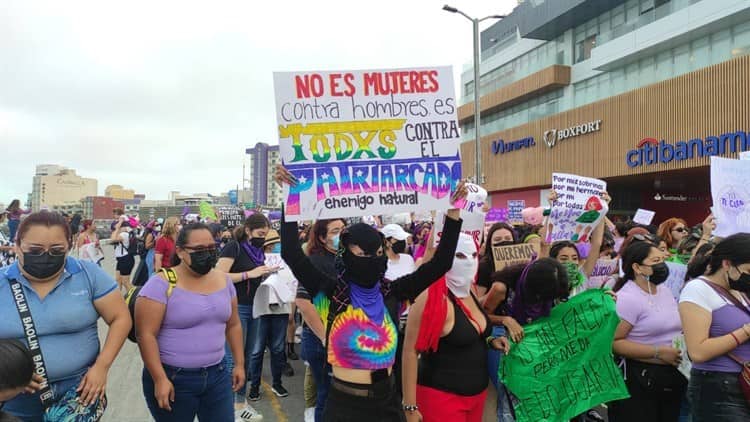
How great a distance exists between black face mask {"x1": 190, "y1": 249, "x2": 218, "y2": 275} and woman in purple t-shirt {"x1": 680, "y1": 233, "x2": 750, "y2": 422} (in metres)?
2.84

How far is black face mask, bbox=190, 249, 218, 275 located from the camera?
3.31 metres

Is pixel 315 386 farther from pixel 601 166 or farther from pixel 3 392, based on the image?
pixel 601 166

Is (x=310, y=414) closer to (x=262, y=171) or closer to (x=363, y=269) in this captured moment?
(x=363, y=269)

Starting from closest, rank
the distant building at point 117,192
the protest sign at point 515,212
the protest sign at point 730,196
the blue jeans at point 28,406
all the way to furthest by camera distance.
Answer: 1. the blue jeans at point 28,406
2. the protest sign at point 730,196
3. the protest sign at point 515,212
4. the distant building at point 117,192

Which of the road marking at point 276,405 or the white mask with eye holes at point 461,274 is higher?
the white mask with eye holes at point 461,274

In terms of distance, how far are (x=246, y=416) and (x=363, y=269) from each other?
2861 mm

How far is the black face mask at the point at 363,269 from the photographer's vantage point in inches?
114

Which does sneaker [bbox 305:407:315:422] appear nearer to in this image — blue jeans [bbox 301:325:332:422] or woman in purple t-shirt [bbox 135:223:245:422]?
blue jeans [bbox 301:325:332:422]

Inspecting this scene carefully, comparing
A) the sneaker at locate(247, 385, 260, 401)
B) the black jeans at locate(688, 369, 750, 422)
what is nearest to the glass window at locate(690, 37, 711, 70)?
the black jeans at locate(688, 369, 750, 422)

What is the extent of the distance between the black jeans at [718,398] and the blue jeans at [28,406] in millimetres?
3498

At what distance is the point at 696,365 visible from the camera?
3.13 meters

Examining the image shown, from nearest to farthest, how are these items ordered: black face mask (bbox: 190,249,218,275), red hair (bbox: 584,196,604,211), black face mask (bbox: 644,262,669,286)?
black face mask (bbox: 190,249,218,275) < black face mask (bbox: 644,262,669,286) < red hair (bbox: 584,196,604,211)

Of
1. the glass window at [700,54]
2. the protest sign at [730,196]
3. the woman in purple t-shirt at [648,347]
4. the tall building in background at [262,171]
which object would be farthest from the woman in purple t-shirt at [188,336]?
the tall building in background at [262,171]

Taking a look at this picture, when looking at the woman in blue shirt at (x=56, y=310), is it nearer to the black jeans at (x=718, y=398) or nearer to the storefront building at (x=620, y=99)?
the black jeans at (x=718, y=398)
